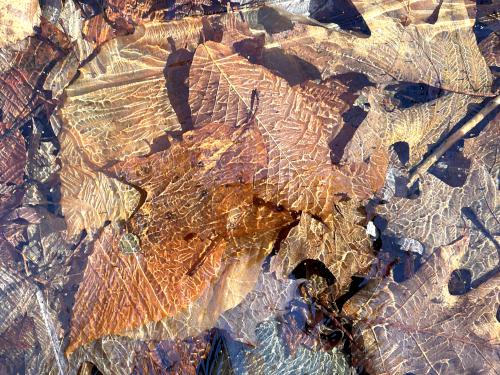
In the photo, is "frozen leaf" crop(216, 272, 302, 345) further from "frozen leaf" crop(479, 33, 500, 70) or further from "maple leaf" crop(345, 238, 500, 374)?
"frozen leaf" crop(479, 33, 500, 70)

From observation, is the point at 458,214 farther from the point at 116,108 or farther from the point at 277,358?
the point at 116,108

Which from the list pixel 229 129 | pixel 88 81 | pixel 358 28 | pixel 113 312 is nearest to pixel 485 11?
pixel 358 28

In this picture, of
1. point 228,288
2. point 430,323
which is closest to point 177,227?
point 228,288

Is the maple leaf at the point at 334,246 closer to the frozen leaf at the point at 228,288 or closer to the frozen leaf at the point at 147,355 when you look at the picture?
the frozen leaf at the point at 228,288

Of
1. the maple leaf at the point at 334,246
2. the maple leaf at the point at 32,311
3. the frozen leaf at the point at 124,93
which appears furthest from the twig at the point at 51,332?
the maple leaf at the point at 334,246

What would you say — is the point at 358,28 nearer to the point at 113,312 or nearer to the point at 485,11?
the point at 485,11

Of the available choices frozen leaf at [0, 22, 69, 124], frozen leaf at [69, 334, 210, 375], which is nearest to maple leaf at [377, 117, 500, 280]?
frozen leaf at [69, 334, 210, 375]
